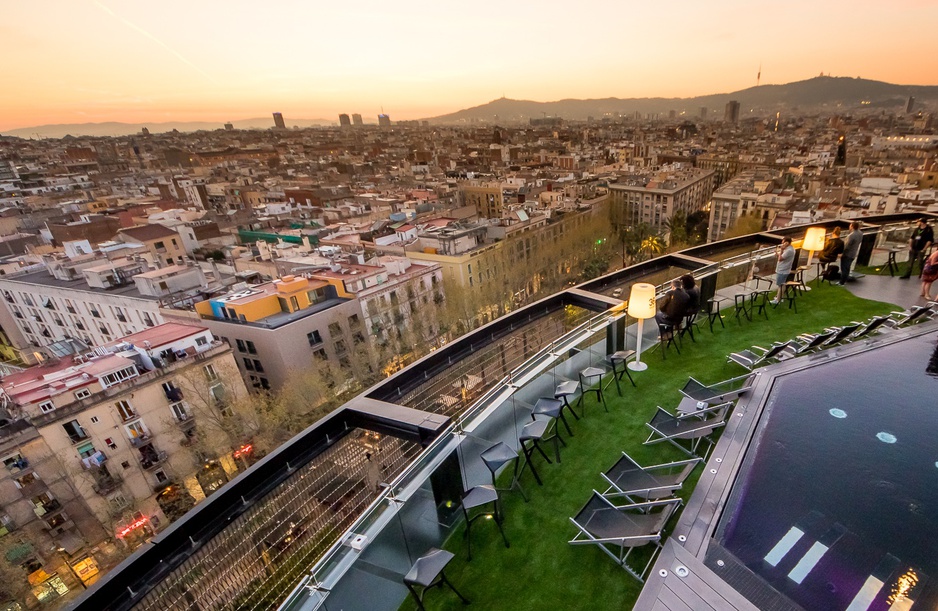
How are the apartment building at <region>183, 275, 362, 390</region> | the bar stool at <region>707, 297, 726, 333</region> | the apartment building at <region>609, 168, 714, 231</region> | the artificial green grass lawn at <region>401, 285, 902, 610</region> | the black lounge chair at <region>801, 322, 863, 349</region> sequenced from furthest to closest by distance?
the apartment building at <region>609, 168, 714, 231</region> < the apartment building at <region>183, 275, 362, 390</region> < the bar stool at <region>707, 297, 726, 333</region> < the black lounge chair at <region>801, 322, 863, 349</region> < the artificial green grass lawn at <region>401, 285, 902, 610</region>

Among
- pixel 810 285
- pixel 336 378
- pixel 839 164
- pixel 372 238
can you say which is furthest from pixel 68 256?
pixel 839 164

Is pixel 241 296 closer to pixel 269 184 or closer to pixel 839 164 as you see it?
pixel 269 184

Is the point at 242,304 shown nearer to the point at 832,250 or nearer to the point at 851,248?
the point at 832,250

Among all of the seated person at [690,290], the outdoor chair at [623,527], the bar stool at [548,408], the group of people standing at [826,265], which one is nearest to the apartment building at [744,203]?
the group of people standing at [826,265]

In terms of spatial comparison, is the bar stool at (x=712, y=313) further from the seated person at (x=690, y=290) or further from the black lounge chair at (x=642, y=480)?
the black lounge chair at (x=642, y=480)

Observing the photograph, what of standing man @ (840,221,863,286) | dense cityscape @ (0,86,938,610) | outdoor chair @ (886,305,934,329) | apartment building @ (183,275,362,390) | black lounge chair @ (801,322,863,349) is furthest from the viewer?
apartment building @ (183,275,362,390)

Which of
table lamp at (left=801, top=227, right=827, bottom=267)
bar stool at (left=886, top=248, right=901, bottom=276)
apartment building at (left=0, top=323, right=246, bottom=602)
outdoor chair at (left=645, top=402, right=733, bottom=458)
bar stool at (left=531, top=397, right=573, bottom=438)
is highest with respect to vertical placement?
table lamp at (left=801, top=227, right=827, bottom=267)

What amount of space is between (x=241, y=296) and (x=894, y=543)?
992 inches

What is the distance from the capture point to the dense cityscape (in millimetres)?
15047

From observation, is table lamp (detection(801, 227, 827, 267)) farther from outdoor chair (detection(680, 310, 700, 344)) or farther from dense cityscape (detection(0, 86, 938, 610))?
dense cityscape (detection(0, 86, 938, 610))

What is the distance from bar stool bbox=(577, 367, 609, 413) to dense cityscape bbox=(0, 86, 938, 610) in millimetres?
913

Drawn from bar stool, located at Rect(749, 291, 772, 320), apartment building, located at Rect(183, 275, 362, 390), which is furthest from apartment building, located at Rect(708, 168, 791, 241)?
apartment building, located at Rect(183, 275, 362, 390)

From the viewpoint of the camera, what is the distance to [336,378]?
67.5 feet

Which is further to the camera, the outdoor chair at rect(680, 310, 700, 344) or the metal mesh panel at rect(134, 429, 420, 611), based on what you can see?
the outdoor chair at rect(680, 310, 700, 344)
